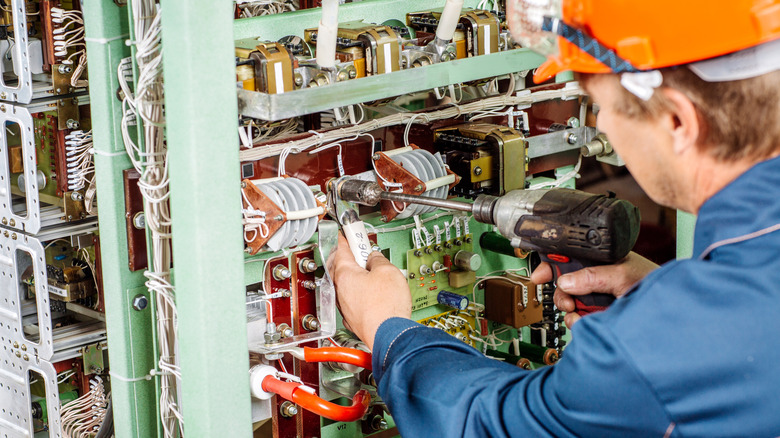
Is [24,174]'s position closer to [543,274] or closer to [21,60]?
[21,60]

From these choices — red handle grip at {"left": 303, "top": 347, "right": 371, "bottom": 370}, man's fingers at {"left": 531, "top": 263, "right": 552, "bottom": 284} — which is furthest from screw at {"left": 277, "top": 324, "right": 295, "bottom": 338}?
man's fingers at {"left": 531, "top": 263, "right": 552, "bottom": 284}

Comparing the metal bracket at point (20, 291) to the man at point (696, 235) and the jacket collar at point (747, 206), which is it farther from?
the jacket collar at point (747, 206)

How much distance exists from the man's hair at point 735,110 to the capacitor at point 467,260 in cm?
130

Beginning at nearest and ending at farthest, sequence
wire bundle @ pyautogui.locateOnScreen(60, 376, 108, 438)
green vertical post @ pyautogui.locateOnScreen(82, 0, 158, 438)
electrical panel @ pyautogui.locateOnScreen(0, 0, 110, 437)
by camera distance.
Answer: green vertical post @ pyautogui.locateOnScreen(82, 0, 158, 438)
electrical panel @ pyautogui.locateOnScreen(0, 0, 110, 437)
wire bundle @ pyautogui.locateOnScreen(60, 376, 108, 438)

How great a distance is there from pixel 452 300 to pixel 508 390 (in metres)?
1.09

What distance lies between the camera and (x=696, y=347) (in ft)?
4.22

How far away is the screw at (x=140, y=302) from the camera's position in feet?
7.25

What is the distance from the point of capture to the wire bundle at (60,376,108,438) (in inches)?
108

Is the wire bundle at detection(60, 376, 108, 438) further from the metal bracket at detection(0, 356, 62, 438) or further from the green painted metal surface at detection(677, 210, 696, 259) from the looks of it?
the green painted metal surface at detection(677, 210, 696, 259)

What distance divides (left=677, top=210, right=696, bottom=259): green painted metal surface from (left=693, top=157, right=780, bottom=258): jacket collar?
1617mm

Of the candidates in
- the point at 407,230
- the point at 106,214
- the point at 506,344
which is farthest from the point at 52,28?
the point at 506,344

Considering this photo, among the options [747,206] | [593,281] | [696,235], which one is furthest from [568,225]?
[747,206]

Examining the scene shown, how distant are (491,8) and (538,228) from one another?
1.04m

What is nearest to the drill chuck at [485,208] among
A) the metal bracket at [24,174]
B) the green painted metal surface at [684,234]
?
the green painted metal surface at [684,234]
